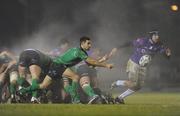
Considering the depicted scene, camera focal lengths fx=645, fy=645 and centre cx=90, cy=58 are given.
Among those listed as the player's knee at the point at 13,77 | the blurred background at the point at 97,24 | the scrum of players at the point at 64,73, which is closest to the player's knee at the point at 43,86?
the scrum of players at the point at 64,73

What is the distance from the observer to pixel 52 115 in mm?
10062

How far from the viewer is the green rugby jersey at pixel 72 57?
11.5 meters

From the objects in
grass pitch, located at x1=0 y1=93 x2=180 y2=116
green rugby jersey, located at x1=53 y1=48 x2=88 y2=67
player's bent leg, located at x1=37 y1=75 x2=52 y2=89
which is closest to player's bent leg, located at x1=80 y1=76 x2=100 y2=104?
green rugby jersey, located at x1=53 y1=48 x2=88 y2=67

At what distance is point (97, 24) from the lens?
18.9 meters

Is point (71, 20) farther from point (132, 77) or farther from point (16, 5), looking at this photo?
point (132, 77)

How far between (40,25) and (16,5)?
38.7 inches

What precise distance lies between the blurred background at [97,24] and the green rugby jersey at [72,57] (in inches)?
231

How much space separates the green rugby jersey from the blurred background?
19.2 feet

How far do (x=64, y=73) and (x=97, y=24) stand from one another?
705 cm

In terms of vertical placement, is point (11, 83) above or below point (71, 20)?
below

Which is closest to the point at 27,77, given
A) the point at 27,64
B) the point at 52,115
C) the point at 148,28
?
the point at 27,64

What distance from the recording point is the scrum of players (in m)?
11.8

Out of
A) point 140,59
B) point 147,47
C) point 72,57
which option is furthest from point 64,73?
point 140,59

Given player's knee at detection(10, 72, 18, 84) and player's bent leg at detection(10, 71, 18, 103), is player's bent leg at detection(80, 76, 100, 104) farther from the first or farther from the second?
player's knee at detection(10, 72, 18, 84)
